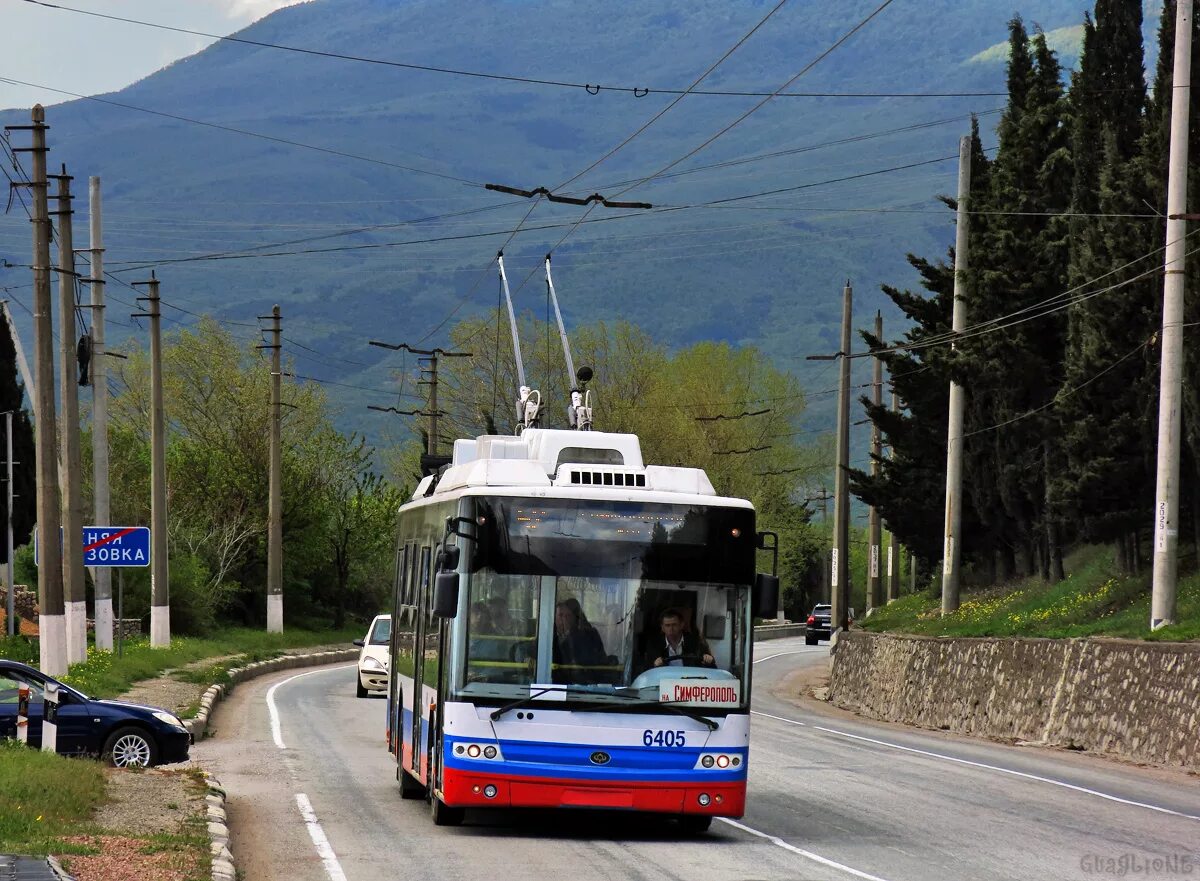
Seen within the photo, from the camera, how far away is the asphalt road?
42.5ft

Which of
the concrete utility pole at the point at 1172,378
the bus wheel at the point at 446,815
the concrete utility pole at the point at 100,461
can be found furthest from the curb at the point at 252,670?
the concrete utility pole at the point at 1172,378

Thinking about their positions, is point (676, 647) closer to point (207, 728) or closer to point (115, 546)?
point (207, 728)

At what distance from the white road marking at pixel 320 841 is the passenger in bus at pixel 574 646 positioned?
7.13ft

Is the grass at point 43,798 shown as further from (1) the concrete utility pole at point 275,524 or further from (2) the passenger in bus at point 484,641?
(1) the concrete utility pole at point 275,524

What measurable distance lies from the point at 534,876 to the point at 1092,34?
90.4 ft

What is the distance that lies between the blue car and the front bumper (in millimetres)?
6780

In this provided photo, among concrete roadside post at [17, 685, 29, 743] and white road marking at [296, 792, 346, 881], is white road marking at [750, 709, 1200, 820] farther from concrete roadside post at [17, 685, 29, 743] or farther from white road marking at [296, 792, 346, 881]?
concrete roadside post at [17, 685, 29, 743]

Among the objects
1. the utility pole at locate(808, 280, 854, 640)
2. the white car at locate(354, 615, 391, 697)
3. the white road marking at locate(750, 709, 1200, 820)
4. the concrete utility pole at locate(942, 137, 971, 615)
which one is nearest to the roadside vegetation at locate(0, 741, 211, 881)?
the white road marking at locate(750, 709, 1200, 820)

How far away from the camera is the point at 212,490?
226ft

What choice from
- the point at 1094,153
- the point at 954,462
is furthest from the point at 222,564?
the point at 1094,153

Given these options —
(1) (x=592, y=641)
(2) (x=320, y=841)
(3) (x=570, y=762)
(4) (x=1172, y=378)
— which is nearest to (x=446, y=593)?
(1) (x=592, y=641)

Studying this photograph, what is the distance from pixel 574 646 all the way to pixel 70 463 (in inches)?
817

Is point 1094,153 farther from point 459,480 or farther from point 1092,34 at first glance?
point 459,480

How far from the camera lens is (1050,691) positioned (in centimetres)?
2867
